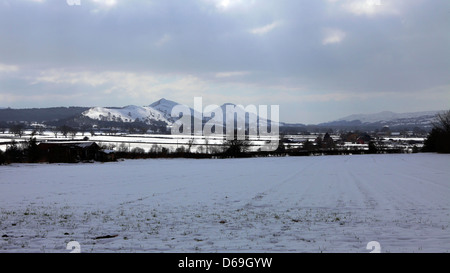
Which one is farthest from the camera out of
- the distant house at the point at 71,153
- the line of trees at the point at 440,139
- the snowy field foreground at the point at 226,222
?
the line of trees at the point at 440,139

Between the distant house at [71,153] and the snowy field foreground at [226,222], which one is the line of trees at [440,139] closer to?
the distant house at [71,153]

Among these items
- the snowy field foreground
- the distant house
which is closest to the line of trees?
the distant house

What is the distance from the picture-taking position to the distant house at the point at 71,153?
78938mm

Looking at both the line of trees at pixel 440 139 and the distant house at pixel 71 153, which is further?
the line of trees at pixel 440 139

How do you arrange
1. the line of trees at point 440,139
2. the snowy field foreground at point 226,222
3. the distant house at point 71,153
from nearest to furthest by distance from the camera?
the snowy field foreground at point 226,222
the distant house at point 71,153
the line of trees at point 440,139

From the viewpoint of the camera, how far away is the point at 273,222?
13.6m

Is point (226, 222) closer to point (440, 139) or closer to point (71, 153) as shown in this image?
point (71, 153)

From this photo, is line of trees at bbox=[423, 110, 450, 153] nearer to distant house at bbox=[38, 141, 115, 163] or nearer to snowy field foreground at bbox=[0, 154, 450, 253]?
distant house at bbox=[38, 141, 115, 163]

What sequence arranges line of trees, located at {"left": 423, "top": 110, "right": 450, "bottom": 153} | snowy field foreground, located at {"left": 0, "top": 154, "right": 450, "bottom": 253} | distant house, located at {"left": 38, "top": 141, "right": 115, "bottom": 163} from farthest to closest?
1. line of trees, located at {"left": 423, "top": 110, "right": 450, "bottom": 153}
2. distant house, located at {"left": 38, "top": 141, "right": 115, "bottom": 163}
3. snowy field foreground, located at {"left": 0, "top": 154, "right": 450, "bottom": 253}

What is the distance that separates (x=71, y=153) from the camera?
82.7 metres

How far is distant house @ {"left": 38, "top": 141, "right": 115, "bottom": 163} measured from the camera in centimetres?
7894

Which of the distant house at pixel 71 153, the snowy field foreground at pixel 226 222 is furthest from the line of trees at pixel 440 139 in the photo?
the snowy field foreground at pixel 226 222
